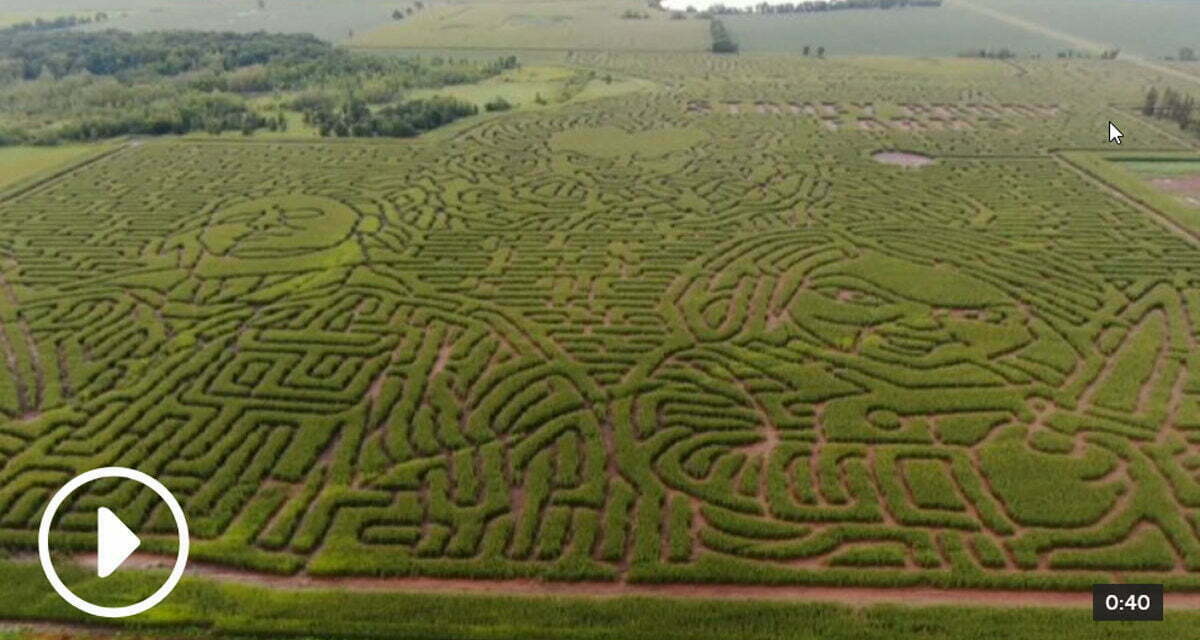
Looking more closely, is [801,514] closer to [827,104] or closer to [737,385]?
[737,385]

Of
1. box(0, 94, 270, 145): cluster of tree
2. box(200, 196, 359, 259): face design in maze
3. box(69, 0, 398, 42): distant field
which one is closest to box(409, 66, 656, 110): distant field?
box(0, 94, 270, 145): cluster of tree

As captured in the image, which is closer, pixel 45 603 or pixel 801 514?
pixel 45 603

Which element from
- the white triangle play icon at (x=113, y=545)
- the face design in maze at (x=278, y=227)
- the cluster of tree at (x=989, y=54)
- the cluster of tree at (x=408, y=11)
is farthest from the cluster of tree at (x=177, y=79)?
the cluster of tree at (x=989, y=54)

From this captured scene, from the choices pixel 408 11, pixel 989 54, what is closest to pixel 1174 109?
pixel 989 54

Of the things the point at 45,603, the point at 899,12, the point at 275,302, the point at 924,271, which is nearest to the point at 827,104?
the point at 924,271

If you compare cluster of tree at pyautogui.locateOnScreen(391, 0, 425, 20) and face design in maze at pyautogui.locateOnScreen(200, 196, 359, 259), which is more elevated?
cluster of tree at pyautogui.locateOnScreen(391, 0, 425, 20)
